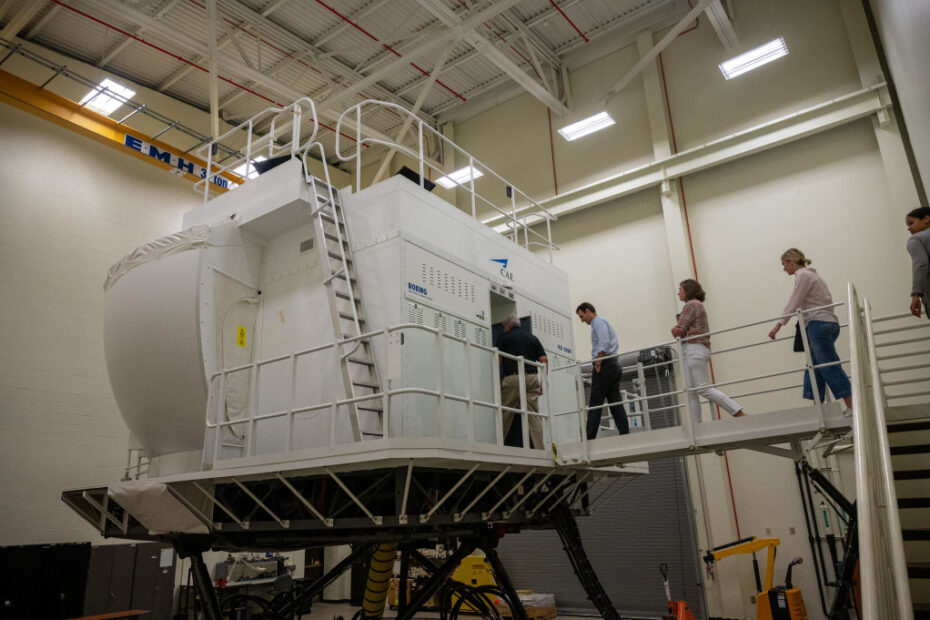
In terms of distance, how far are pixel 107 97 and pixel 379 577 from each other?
13.2 metres

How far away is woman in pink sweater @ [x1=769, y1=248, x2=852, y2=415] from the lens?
665 centimetres

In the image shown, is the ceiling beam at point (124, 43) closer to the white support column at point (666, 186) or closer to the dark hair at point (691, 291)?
the white support column at point (666, 186)

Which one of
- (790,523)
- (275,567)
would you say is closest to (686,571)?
(790,523)

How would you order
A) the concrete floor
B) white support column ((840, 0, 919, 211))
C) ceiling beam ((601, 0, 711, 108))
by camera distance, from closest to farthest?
white support column ((840, 0, 919, 211)) < ceiling beam ((601, 0, 711, 108)) < the concrete floor

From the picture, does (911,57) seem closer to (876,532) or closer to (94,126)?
(876,532)

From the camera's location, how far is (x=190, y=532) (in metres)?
7.79

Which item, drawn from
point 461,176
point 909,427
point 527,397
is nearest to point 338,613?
point 527,397

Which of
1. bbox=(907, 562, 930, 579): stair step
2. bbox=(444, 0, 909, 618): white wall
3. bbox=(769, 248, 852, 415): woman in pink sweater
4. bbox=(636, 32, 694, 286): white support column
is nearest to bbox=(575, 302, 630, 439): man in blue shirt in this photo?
bbox=(769, 248, 852, 415): woman in pink sweater

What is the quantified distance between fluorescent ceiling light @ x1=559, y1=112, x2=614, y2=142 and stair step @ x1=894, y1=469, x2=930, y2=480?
1149 centimetres

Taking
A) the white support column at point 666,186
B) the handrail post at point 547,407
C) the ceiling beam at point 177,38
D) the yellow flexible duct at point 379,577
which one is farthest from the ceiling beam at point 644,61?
the yellow flexible duct at point 379,577

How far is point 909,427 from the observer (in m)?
5.96

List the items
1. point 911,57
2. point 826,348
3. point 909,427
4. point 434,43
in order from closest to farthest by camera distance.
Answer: point 909,427
point 826,348
point 911,57
point 434,43

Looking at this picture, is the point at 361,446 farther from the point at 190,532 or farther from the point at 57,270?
the point at 57,270

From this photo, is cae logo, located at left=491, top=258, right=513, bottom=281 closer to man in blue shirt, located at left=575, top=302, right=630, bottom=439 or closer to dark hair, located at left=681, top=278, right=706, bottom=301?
man in blue shirt, located at left=575, top=302, right=630, bottom=439
